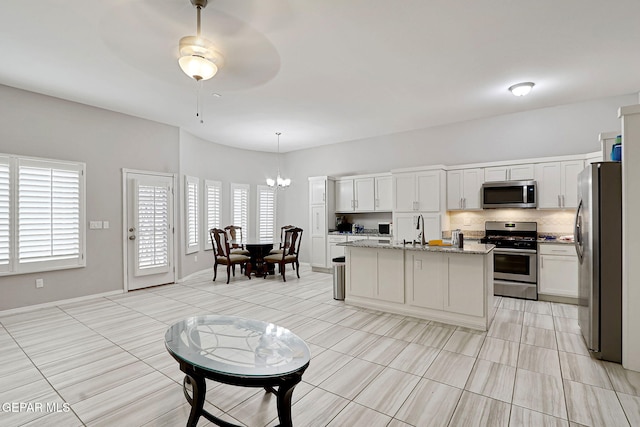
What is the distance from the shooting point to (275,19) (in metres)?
2.76

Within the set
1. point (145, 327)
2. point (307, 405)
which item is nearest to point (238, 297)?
point (145, 327)

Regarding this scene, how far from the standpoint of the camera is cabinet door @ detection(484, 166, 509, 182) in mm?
5191

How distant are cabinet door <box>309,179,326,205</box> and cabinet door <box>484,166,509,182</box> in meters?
3.39

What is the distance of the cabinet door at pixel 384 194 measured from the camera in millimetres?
6594

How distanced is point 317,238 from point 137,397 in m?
5.30

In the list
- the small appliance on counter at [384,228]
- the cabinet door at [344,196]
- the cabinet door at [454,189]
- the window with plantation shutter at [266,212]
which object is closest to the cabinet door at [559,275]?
the cabinet door at [454,189]

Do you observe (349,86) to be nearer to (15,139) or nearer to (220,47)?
(220,47)

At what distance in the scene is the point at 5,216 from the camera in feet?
13.5

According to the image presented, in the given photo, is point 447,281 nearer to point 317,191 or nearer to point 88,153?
A: point 317,191

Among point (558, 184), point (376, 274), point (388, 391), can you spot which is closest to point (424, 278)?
point (376, 274)

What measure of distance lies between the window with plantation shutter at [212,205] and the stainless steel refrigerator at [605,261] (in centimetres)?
666

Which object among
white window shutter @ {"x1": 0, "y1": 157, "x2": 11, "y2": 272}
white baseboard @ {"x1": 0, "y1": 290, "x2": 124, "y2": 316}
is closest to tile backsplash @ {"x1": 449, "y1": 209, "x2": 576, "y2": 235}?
A: white baseboard @ {"x1": 0, "y1": 290, "x2": 124, "y2": 316}

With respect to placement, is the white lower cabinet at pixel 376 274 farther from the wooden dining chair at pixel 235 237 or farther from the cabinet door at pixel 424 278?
the wooden dining chair at pixel 235 237

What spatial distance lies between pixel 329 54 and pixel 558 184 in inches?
161
